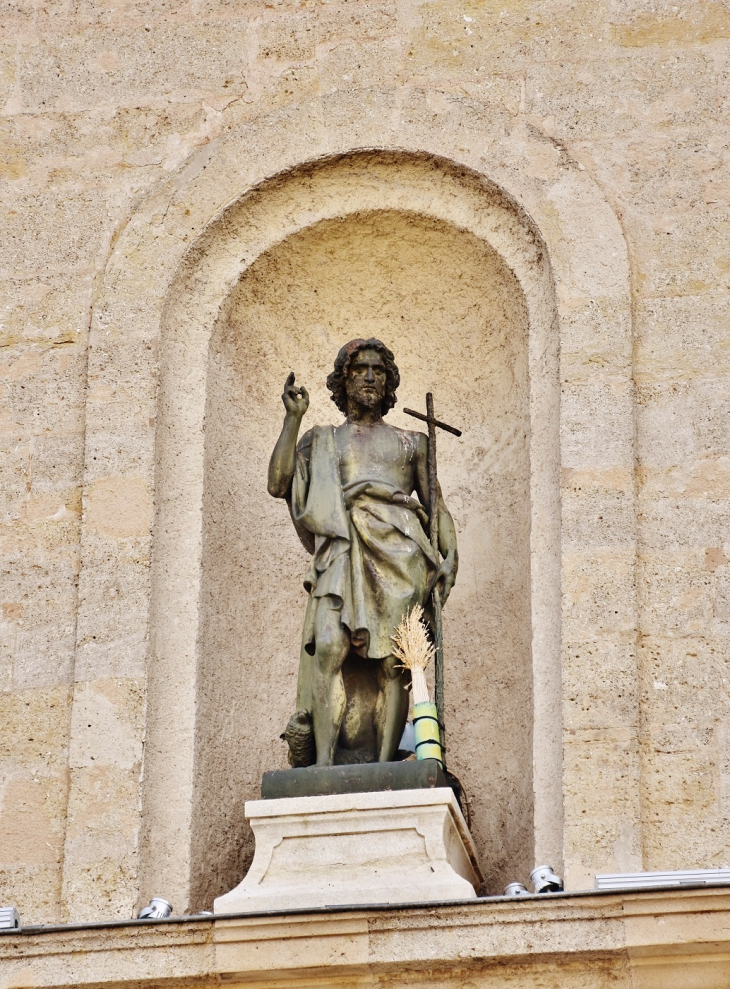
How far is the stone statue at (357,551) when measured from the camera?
7.53 meters

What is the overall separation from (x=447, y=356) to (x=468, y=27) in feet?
3.82

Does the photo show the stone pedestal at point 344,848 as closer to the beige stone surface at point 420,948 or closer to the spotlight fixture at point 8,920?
the beige stone surface at point 420,948

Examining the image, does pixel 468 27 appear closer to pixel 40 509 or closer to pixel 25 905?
pixel 40 509

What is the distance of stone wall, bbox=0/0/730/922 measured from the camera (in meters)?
7.57

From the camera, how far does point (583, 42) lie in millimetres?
8727

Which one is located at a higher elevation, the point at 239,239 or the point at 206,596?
the point at 239,239

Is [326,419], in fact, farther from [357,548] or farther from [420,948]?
[420,948]

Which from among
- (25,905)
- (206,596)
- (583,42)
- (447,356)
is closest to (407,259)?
(447,356)

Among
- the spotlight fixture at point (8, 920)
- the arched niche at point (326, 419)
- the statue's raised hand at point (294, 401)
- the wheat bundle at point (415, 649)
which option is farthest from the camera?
the arched niche at point (326, 419)

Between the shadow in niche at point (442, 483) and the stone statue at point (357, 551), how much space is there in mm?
96

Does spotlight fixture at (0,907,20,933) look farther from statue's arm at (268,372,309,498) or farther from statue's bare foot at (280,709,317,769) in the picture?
statue's arm at (268,372,309,498)

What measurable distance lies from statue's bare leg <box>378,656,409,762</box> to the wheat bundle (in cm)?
4

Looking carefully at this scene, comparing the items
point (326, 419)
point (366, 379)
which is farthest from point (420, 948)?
point (326, 419)

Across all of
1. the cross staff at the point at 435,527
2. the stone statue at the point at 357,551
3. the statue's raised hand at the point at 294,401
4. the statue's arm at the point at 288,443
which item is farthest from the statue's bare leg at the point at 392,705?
the statue's raised hand at the point at 294,401
